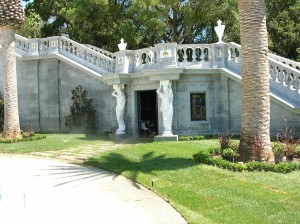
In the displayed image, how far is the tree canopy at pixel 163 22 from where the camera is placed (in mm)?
26781

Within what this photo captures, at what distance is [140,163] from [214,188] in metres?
3.35

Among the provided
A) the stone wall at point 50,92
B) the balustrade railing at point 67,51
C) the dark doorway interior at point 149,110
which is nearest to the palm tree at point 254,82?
the balustrade railing at point 67,51

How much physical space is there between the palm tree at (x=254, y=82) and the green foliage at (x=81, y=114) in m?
11.8

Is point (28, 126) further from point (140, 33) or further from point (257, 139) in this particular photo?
point (257, 139)

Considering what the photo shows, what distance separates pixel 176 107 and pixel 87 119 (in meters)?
5.57

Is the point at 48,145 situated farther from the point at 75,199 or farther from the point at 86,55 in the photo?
the point at 75,199

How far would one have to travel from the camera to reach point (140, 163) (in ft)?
36.6

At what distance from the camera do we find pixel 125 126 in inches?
758

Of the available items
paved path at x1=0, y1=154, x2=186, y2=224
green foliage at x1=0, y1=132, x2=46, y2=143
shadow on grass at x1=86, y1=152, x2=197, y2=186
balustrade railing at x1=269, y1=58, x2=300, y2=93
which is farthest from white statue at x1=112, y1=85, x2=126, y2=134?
paved path at x1=0, y1=154, x2=186, y2=224

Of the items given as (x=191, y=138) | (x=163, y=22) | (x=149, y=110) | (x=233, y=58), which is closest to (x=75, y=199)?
(x=191, y=138)

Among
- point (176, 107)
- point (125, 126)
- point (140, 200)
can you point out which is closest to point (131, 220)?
point (140, 200)

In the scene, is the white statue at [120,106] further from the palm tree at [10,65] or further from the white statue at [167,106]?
the palm tree at [10,65]

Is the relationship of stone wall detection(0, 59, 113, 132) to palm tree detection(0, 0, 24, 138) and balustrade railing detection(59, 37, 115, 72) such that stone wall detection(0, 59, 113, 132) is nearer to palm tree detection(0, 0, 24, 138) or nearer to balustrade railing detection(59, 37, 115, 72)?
balustrade railing detection(59, 37, 115, 72)

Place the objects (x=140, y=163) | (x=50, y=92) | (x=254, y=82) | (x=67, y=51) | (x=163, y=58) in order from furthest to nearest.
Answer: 1. (x=50, y=92)
2. (x=67, y=51)
3. (x=163, y=58)
4. (x=140, y=163)
5. (x=254, y=82)
